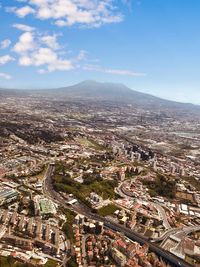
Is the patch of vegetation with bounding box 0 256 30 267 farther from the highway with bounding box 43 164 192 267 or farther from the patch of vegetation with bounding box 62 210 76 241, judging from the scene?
the highway with bounding box 43 164 192 267

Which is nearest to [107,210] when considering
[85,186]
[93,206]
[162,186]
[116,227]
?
[93,206]

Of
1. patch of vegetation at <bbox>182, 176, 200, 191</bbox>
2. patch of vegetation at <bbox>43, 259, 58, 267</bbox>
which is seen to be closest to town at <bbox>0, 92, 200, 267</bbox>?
patch of vegetation at <bbox>43, 259, 58, 267</bbox>

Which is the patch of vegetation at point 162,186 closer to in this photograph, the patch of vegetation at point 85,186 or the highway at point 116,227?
the patch of vegetation at point 85,186

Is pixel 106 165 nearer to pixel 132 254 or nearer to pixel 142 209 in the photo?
pixel 142 209

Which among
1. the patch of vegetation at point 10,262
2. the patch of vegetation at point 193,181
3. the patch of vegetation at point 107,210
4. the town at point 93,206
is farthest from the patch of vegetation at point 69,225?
the patch of vegetation at point 193,181

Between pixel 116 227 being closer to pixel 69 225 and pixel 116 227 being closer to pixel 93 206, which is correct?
pixel 69 225

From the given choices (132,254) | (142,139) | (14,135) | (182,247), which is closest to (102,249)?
(132,254)
